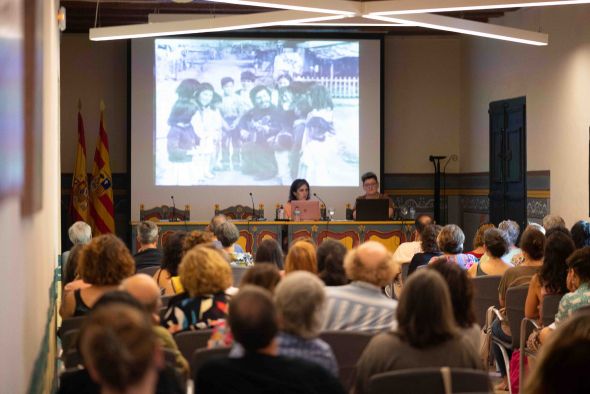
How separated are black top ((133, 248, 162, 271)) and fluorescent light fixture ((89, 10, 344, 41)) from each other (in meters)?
2.95

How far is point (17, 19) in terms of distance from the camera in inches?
138

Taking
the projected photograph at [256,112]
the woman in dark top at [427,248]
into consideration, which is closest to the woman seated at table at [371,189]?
the projected photograph at [256,112]

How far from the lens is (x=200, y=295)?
4.57m

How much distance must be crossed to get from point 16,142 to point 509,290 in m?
3.42

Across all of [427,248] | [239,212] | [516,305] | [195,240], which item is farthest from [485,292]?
[239,212]

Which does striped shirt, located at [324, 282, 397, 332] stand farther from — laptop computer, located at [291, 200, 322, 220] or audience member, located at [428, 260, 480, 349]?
laptop computer, located at [291, 200, 322, 220]

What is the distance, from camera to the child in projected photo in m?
14.5

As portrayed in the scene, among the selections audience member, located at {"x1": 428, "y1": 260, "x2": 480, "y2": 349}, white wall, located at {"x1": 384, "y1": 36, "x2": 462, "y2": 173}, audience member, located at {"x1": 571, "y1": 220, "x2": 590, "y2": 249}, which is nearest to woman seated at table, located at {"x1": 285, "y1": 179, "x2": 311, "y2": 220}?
white wall, located at {"x1": 384, "y1": 36, "x2": 462, "y2": 173}

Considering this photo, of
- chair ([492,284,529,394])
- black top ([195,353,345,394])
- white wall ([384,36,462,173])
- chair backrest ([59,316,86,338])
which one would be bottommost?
chair ([492,284,529,394])

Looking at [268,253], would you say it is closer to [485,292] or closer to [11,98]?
[485,292]

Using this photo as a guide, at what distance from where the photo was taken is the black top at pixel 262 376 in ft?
10.1

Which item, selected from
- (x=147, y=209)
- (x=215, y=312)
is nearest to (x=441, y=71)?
(x=147, y=209)

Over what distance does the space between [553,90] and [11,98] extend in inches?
390

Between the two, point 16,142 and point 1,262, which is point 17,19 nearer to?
point 16,142
